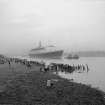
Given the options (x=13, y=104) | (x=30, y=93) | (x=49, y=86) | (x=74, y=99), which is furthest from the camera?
(x=49, y=86)

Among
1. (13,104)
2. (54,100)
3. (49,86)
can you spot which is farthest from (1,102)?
(49,86)

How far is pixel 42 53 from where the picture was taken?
141000mm

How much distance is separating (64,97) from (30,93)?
3.60 m

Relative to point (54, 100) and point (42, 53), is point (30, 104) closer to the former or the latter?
point (54, 100)

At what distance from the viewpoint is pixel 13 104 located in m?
12.8

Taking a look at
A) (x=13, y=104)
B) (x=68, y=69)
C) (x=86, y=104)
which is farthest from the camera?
(x=68, y=69)

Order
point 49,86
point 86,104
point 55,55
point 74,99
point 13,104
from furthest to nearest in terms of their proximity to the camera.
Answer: point 55,55, point 49,86, point 74,99, point 86,104, point 13,104

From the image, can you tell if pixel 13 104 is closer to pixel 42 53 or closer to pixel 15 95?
pixel 15 95

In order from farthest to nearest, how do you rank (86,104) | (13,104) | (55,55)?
(55,55) < (86,104) < (13,104)

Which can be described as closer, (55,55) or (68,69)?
(68,69)

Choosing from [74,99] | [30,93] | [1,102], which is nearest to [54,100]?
[74,99]

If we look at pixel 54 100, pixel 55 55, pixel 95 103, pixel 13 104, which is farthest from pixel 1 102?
pixel 55 55

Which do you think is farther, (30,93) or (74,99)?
(30,93)

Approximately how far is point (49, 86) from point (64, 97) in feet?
13.1
